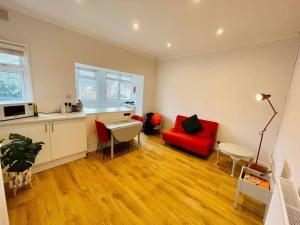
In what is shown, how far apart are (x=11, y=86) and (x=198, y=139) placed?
3929mm

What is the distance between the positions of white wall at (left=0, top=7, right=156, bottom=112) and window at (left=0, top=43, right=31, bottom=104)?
12 cm

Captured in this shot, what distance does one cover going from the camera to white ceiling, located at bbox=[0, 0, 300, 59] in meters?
1.84

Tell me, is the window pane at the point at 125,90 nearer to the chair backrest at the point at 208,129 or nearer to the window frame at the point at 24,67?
the chair backrest at the point at 208,129

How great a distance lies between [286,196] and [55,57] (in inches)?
149

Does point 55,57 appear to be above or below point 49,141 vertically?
above

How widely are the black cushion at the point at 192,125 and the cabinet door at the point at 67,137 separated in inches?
100

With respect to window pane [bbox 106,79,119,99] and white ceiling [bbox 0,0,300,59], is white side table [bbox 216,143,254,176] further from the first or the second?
window pane [bbox 106,79,119,99]

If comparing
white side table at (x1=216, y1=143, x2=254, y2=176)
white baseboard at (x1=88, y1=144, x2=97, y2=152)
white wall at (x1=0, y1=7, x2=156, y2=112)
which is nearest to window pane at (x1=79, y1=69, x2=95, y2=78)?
white wall at (x1=0, y1=7, x2=156, y2=112)

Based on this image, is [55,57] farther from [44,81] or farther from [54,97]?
[54,97]

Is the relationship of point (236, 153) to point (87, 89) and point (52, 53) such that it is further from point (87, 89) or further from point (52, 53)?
point (87, 89)

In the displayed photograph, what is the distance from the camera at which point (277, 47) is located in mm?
2678

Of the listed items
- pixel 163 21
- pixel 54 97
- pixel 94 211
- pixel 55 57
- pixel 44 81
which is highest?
pixel 163 21

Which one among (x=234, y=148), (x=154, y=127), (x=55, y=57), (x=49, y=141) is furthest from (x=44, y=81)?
(x=234, y=148)

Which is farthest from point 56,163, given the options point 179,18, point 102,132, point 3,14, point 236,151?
point 236,151
